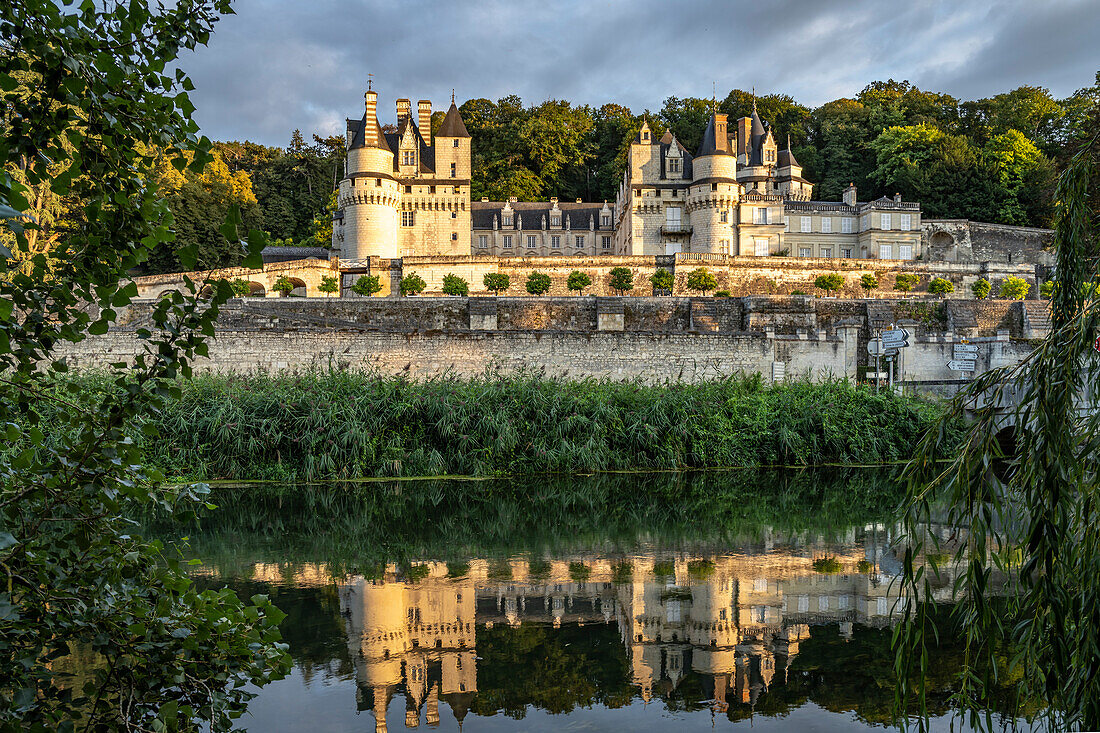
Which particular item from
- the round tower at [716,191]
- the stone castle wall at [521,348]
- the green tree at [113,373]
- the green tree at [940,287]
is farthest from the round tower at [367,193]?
the green tree at [113,373]

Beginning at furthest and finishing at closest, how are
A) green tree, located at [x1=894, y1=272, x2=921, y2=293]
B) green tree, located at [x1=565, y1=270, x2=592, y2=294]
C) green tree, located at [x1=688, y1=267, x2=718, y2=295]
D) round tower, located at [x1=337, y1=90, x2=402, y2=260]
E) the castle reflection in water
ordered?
round tower, located at [x1=337, y1=90, x2=402, y2=260], green tree, located at [x1=894, y1=272, x2=921, y2=293], green tree, located at [x1=688, y1=267, x2=718, y2=295], green tree, located at [x1=565, y1=270, x2=592, y2=294], the castle reflection in water

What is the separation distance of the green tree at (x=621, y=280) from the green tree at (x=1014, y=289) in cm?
1702

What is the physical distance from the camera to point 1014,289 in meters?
35.8

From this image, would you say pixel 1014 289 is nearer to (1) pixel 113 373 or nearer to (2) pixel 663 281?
(2) pixel 663 281

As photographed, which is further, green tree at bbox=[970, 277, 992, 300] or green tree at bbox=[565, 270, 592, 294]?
green tree at bbox=[970, 277, 992, 300]

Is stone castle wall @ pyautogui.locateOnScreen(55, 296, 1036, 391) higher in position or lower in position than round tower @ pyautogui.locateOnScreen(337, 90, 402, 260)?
lower

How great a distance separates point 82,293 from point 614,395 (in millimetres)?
15847

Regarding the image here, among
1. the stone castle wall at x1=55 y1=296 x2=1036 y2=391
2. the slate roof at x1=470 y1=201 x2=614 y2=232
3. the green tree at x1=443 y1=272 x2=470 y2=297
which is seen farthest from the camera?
the slate roof at x1=470 y1=201 x2=614 y2=232

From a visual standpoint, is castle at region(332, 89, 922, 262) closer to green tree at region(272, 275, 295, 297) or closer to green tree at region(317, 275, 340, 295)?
green tree at region(317, 275, 340, 295)

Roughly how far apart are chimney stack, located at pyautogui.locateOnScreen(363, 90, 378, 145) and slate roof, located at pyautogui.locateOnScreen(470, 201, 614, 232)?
860cm

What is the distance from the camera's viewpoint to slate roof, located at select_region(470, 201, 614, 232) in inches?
1892

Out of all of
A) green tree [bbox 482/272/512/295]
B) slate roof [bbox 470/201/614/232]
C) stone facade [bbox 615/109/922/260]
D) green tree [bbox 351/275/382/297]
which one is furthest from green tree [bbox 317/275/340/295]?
stone facade [bbox 615/109/922/260]

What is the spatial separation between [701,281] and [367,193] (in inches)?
680

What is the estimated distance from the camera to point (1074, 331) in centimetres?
298
